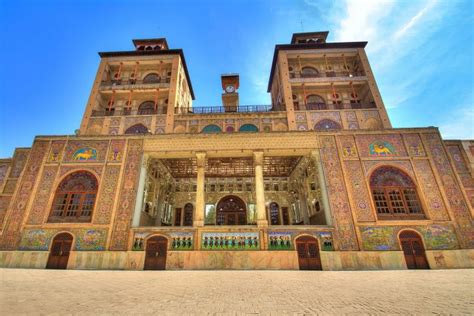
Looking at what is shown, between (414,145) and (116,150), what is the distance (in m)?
18.4

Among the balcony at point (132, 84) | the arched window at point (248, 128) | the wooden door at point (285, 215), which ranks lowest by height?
the wooden door at point (285, 215)

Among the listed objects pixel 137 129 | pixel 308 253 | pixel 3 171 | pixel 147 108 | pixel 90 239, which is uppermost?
pixel 147 108

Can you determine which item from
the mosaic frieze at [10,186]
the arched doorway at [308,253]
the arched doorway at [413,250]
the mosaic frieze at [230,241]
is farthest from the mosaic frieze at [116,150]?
the arched doorway at [413,250]

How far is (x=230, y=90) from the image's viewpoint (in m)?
23.8

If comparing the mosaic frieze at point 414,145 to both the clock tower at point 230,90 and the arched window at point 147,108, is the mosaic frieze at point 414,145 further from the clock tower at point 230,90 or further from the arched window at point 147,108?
the arched window at point 147,108

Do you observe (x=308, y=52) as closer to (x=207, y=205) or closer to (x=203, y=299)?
(x=207, y=205)

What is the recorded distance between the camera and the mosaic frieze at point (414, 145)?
41.8ft

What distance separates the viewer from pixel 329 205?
38.8ft

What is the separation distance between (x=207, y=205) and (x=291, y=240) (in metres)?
9.84

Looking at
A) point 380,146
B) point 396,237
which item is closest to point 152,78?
point 380,146

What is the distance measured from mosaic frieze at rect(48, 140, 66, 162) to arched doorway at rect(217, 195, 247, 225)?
12116 millimetres

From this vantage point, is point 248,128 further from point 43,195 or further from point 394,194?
point 43,195

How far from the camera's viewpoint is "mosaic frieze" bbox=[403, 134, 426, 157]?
12750 mm

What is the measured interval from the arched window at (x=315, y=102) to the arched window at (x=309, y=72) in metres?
2.29
